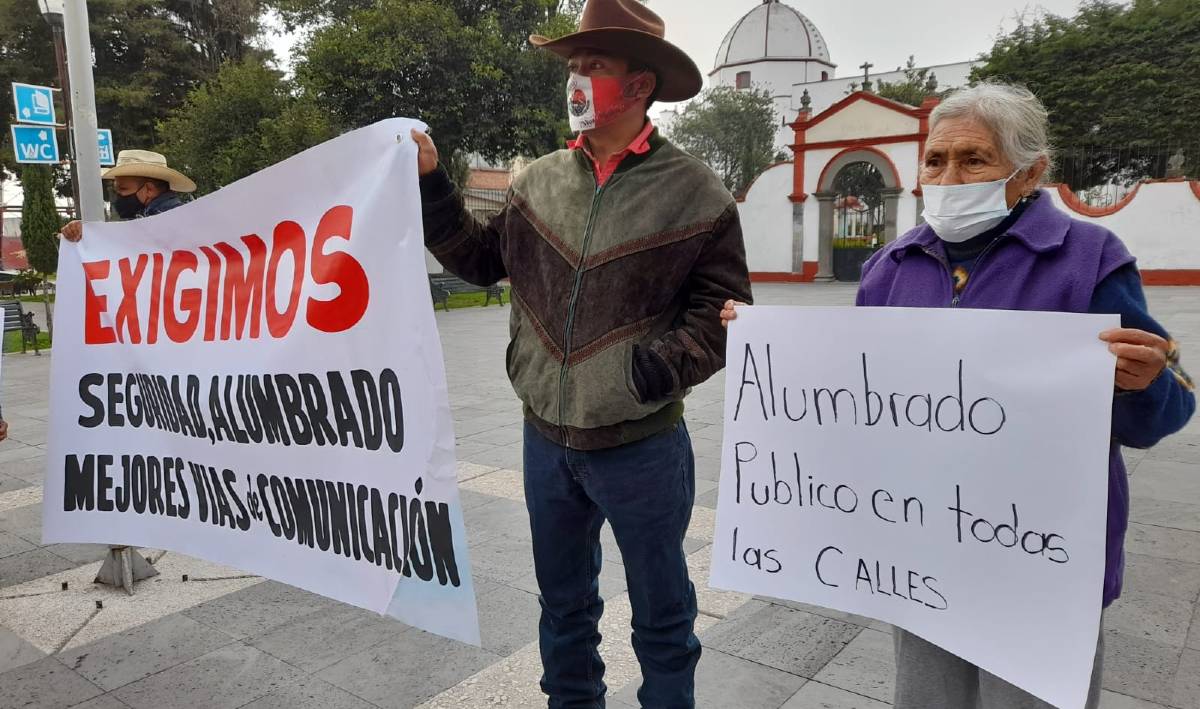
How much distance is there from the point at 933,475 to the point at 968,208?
565mm

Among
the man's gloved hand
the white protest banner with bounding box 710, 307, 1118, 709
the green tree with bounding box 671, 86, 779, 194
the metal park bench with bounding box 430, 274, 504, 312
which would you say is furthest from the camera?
the green tree with bounding box 671, 86, 779, 194

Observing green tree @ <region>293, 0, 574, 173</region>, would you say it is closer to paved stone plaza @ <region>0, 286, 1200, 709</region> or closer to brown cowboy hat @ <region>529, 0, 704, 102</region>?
paved stone plaza @ <region>0, 286, 1200, 709</region>

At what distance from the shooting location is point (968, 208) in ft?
5.59

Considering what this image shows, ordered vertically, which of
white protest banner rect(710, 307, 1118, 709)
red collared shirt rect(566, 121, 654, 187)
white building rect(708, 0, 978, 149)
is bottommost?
white protest banner rect(710, 307, 1118, 709)

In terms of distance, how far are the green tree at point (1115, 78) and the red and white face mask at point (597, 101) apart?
28.8m

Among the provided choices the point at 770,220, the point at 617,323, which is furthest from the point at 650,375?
the point at 770,220

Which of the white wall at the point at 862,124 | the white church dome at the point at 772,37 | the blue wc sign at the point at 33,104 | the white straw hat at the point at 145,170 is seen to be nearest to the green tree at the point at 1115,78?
the white wall at the point at 862,124

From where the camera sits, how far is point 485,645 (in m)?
3.02

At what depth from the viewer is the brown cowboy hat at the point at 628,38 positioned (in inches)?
80.6

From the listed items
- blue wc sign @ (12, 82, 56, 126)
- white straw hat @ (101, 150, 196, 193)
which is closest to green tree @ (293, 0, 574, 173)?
blue wc sign @ (12, 82, 56, 126)

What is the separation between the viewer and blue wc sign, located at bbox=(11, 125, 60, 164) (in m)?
10.8

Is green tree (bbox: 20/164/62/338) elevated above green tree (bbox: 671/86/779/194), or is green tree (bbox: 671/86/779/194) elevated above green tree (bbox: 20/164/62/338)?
green tree (bbox: 671/86/779/194)

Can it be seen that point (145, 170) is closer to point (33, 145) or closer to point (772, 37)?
point (33, 145)

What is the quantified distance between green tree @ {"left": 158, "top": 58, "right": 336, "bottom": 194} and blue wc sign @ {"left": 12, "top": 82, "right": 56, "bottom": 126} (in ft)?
26.7
